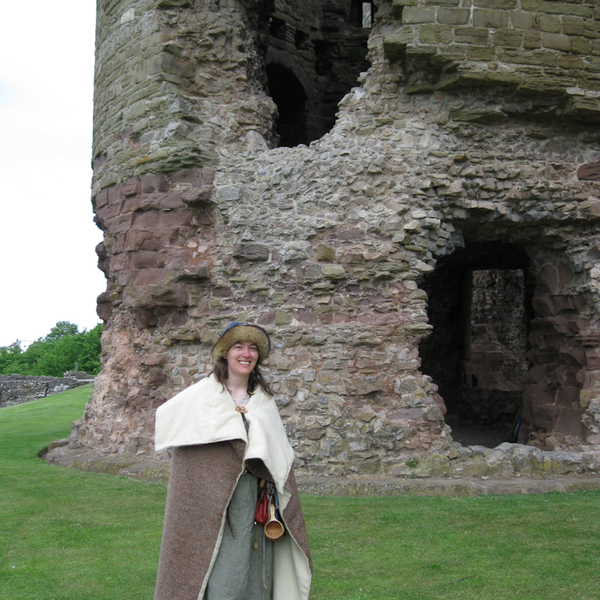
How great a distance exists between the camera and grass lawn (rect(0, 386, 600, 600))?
Result: 409 cm

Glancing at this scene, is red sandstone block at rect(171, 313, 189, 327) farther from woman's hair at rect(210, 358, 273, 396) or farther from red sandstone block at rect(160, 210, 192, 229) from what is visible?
woman's hair at rect(210, 358, 273, 396)

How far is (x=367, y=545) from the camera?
4832 mm

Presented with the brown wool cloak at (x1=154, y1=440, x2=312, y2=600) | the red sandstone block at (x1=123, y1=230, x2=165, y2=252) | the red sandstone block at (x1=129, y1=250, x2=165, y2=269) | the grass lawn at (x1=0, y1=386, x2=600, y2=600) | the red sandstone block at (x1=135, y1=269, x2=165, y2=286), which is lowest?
the grass lawn at (x1=0, y1=386, x2=600, y2=600)

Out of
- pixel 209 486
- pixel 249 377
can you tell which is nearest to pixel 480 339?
pixel 249 377

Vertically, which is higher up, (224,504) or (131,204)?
(131,204)

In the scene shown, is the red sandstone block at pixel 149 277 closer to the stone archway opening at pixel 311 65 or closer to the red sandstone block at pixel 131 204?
the red sandstone block at pixel 131 204

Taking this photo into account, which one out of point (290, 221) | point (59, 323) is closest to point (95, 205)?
point (290, 221)

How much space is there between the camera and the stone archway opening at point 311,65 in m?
11.7

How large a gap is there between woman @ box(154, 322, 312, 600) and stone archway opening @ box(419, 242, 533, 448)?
703cm

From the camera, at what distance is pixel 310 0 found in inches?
480

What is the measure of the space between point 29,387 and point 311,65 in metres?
19.7

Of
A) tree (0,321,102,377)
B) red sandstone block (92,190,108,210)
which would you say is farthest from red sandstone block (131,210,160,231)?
tree (0,321,102,377)

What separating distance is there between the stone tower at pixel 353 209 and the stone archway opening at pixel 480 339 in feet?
9.22

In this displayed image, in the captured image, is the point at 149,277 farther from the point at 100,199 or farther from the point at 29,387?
the point at 29,387
